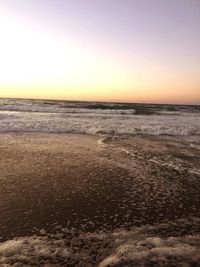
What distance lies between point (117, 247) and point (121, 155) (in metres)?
5.53

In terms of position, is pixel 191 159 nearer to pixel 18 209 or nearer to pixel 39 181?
pixel 39 181

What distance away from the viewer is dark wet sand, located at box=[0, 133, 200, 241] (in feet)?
14.4

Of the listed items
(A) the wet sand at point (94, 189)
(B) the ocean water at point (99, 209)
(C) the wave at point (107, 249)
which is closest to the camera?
(C) the wave at point (107, 249)

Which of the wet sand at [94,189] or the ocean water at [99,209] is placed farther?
the wet sand at [94,189]

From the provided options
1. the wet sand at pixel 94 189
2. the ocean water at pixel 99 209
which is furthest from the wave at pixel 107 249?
the wet sand at pixel 94 189

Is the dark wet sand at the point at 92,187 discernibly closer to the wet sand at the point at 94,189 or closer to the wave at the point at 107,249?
the wet sand at the point at 94,189

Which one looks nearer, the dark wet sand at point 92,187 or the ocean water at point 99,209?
the ocean water at point 99,209

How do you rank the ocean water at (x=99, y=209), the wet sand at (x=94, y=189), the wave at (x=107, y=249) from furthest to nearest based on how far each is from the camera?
the wet sand at (x=94, y=189) → the ocean water at (x=99, y=209) → the wave at (x=107, y=249)

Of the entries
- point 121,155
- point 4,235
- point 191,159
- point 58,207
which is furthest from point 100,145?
point 4,235

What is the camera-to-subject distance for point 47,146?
1013 centimetres

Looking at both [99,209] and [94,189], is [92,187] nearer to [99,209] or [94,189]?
[94,189]

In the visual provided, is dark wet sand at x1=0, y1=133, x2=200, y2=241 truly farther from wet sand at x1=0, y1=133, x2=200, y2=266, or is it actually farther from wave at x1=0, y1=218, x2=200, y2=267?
wave at x1=0, y1=218, x2=200, y2=267

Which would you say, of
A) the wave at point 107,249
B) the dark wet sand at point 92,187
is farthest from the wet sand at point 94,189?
the wave at point 107,249

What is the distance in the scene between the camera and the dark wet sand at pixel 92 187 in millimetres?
4387
